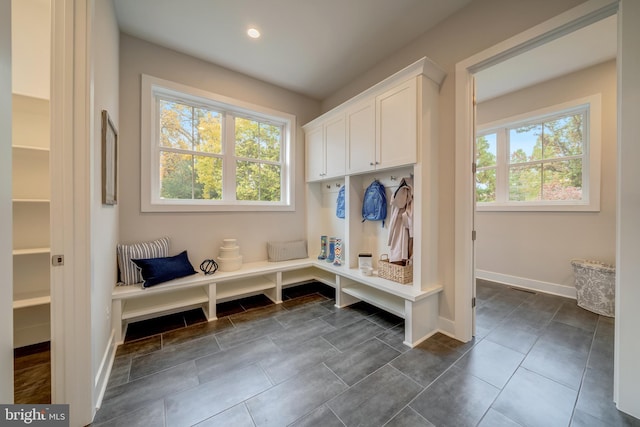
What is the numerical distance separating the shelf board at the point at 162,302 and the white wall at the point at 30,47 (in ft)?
6.26

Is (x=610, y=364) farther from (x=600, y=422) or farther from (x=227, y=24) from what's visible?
(x=227, y=24)

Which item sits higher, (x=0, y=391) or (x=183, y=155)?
(x=183, y=155)

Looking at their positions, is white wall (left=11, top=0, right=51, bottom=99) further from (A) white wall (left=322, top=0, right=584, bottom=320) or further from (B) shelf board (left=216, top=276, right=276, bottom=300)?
(A) white wall (left=322, top=0, right=584, bottom=320)

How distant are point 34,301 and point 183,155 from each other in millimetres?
1773

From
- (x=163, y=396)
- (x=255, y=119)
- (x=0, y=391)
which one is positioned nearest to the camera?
(x=0, y=391)

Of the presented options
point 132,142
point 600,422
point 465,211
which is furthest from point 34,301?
point 600,422

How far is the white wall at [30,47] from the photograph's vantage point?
1783mm

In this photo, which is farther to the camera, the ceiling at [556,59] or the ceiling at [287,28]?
the ceiling at [556,59]

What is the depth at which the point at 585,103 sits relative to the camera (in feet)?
9.27

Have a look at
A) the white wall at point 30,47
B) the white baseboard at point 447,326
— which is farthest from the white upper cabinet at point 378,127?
the white wall at point 30,47

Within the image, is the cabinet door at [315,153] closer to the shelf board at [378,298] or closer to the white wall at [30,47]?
the shelf board at [378,298]

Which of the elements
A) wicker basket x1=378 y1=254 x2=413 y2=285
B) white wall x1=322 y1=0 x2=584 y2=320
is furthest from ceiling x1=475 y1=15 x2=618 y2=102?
wicker basket x1=378 y1=254 x2=413 y2=285

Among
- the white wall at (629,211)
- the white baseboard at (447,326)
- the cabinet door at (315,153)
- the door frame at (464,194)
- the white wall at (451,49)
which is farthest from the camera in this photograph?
the cabinet door at (315,153)

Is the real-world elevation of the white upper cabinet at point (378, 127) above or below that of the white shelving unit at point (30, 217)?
above
